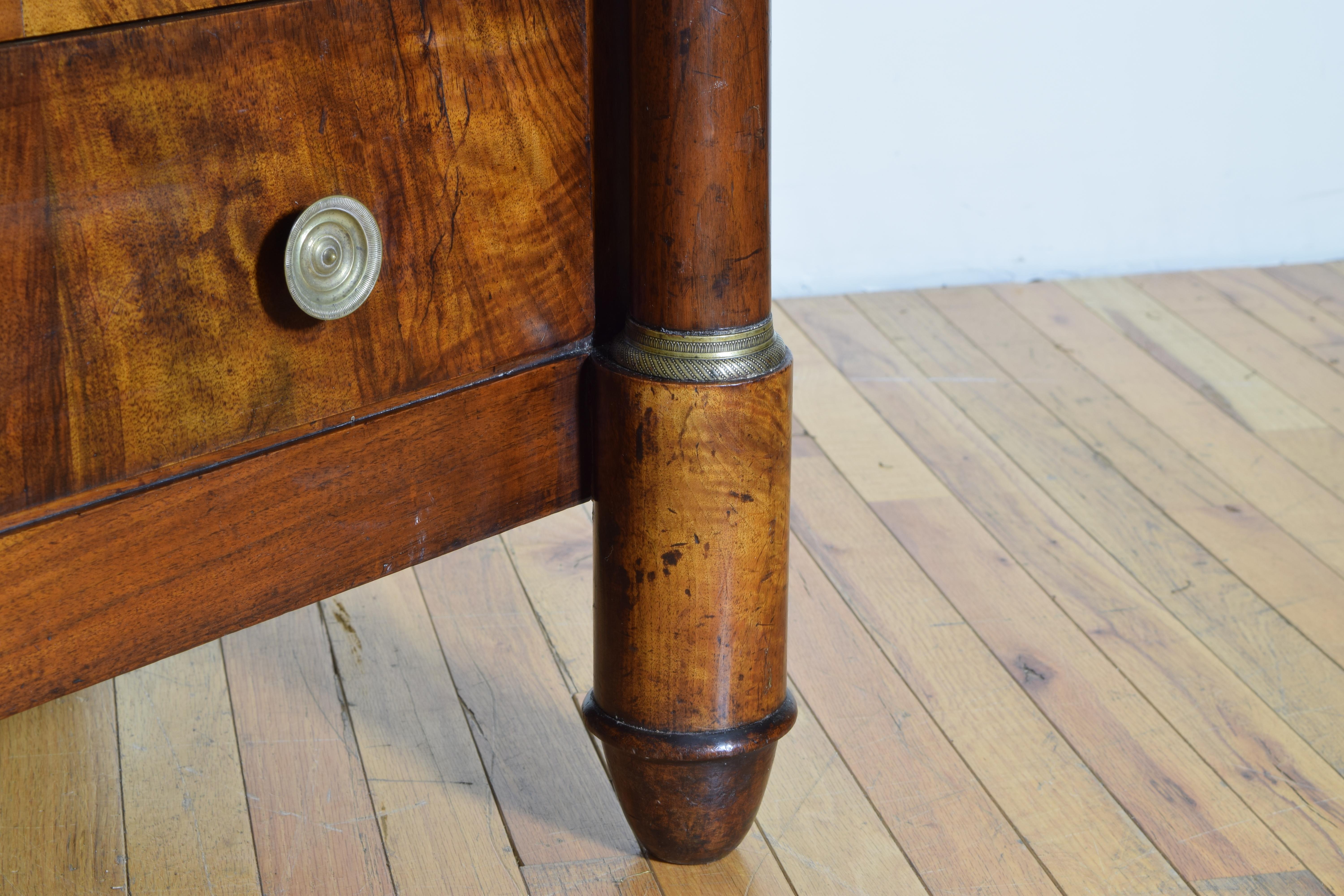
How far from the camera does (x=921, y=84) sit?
2240mm

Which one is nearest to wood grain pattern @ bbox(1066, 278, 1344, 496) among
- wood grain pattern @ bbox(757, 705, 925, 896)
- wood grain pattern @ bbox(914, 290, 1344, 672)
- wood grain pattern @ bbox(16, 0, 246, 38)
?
wood grain pattern @ bbox(914, 290, 1344, 672)

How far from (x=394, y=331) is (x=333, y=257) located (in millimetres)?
66

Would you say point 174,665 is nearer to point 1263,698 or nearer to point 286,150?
point 286,150

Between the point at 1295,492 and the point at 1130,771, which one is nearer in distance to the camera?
the point at 1130,771

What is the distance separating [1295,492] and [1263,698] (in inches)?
18.8

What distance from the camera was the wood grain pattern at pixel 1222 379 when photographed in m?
1.79

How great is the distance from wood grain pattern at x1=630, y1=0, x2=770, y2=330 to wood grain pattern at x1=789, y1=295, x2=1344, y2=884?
1.98ft

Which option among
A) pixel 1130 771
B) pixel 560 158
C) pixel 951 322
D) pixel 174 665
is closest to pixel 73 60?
pixel 560 158

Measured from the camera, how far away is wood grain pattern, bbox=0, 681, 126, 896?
1.03m

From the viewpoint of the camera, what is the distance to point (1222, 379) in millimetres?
1991

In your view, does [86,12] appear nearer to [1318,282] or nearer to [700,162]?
[700,162]

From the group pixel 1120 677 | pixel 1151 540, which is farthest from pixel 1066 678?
pixel 1151 540

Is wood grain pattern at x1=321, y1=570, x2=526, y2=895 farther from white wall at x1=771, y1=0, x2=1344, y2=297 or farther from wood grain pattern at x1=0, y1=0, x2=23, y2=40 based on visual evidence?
white wall at x1=771, y1=0, x2=1344, y2=297

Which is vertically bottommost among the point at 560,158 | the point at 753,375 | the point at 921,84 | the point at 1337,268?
the point at 1337,268
